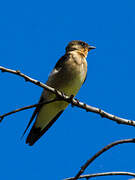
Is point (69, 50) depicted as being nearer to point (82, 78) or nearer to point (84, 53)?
point (84, 53)

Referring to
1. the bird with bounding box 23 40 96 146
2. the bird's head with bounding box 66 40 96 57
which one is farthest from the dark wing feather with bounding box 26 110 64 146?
the bird's head with bounding box 66 40 96 57

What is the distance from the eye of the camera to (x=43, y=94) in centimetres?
645

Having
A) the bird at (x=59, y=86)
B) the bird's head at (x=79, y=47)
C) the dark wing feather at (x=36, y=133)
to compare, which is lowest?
the dark wing feather at (x=36, y=133)

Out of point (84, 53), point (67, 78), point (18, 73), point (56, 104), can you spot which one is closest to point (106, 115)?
point (18, 73)

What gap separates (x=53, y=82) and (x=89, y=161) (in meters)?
3.95

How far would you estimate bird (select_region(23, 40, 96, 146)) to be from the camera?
20.7 ft

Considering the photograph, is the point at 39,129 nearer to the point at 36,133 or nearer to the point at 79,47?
the point at 36,133

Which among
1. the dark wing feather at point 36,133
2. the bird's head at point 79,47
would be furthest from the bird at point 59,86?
the bird's head at point 79,47

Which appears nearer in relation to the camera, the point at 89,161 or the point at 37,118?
the point at 89,161

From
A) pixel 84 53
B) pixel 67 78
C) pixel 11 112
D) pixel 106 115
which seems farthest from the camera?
pixel 84 53

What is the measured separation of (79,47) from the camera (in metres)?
7.67

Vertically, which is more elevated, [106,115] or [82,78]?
[82,78]

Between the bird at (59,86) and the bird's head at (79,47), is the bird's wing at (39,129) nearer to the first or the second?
the bird at (59,86)

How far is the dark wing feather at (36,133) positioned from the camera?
6.55 meters
